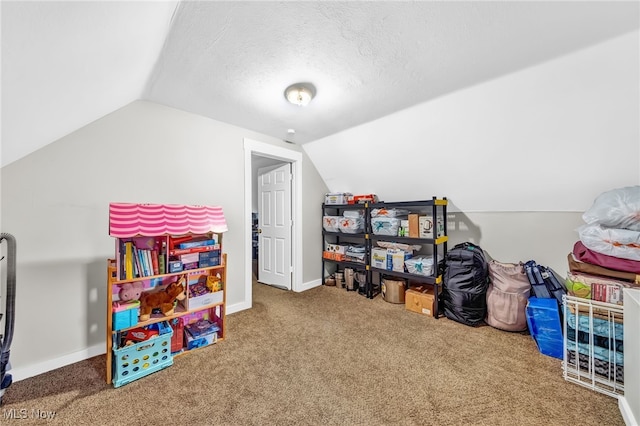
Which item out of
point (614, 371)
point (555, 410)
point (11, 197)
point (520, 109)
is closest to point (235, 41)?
point (11, 197)

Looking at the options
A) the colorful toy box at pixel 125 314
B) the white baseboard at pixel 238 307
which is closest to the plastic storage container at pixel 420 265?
the white baseboard at pixel 238 307

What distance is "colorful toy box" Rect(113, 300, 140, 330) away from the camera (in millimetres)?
1744

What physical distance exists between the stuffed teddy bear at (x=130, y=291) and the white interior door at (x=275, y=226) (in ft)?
6.40

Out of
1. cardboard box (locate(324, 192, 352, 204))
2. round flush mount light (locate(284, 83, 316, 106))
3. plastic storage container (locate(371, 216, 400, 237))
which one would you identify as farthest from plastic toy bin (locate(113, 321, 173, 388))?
cardboard box (locate(324, 192, 352, 204))

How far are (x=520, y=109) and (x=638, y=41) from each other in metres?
0.63

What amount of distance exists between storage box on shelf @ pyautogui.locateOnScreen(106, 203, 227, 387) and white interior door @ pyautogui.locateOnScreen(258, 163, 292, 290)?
1.43 metres

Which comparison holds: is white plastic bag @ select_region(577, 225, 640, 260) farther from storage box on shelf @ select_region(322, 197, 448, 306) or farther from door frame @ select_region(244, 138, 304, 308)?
door frame @ select_region(244, 138, 304, 308)

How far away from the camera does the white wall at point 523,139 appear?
1703 mm

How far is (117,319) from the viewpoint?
1.75 m

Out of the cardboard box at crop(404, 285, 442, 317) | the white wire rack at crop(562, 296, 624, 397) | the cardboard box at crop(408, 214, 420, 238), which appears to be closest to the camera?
the white wire rack at crop(562, 296, 624, 397)

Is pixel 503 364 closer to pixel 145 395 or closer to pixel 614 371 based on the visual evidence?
pixel 614 371

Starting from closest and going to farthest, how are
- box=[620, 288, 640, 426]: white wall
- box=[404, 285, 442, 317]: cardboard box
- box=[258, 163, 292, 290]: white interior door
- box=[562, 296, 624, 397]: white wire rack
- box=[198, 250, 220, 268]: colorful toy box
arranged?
box=[620, 288, 640, 426]: white wall, box=[562, 296, 624, 397]: white wire rack, box=[198, 250, 220, 268]: colorful toy box, box=[404, 285, 442, 317]: cardboard box, box=[258, 163, 292, 290]: white interior door

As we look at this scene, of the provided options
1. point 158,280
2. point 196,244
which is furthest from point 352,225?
point 158,280

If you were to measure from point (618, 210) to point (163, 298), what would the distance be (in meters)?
3.51
